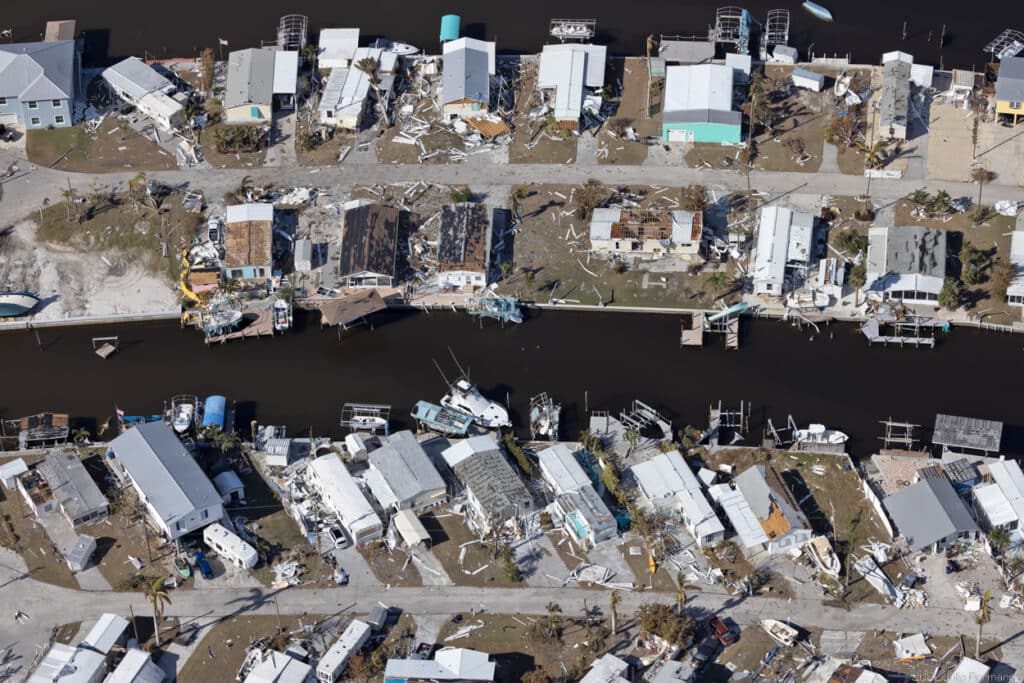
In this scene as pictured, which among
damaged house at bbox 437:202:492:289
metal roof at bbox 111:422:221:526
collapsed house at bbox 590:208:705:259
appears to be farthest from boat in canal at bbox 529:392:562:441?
metal roof at bbox 111:422:221:526

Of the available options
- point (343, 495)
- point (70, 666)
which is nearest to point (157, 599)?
point (70, 666)

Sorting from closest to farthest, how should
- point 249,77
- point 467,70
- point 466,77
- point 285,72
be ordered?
point 466,77 < point 467,70 < point 249,77 < point 285,72

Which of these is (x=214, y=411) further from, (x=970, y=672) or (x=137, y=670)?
(x=970, y=672)

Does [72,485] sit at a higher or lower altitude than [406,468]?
lower

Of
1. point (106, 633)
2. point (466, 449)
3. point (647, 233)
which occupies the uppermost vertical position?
point (647, 233)

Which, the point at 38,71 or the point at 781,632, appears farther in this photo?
the point at 38,71

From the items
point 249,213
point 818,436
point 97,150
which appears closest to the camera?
point 818,436
